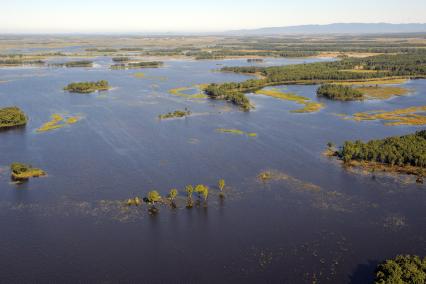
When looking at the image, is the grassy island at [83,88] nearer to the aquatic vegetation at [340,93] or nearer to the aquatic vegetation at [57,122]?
the aquatic vegetation at [57,122]

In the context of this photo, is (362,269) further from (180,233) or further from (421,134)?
(421,134)

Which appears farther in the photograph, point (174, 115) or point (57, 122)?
point (174, 115)

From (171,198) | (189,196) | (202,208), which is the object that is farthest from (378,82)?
(171,198)

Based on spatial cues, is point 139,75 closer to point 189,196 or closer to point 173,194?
point 189,196

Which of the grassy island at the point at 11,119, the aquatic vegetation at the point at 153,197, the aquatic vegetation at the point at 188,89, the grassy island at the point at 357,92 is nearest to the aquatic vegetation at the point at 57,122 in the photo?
the grassy island at the point at 11,119

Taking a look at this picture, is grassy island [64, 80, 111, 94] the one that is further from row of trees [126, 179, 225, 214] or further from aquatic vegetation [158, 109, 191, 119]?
row of trees [126, 179, 225, 214]

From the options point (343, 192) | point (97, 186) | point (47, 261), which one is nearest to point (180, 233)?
point (47, 261)

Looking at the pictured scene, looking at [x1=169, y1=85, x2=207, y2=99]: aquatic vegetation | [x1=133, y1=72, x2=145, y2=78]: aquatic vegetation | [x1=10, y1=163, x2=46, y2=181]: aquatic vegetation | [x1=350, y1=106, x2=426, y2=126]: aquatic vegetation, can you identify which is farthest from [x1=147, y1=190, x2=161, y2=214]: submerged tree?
[x1=133, y1=72, x2=145, y2=78]: aquatic vegetation

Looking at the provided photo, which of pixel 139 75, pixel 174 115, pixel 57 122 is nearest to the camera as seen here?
pixel 57 122
